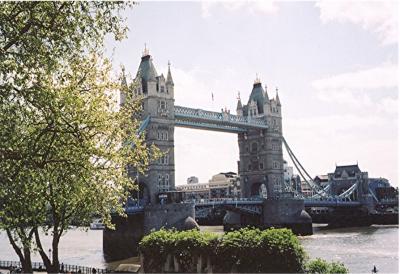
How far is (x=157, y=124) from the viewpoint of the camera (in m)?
77.6

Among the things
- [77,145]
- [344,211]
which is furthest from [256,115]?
[77,145]

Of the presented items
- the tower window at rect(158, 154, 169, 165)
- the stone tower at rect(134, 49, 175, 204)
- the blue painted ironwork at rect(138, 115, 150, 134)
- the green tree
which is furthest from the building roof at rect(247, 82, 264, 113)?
the green tree

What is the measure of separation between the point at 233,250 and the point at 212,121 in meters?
67.8

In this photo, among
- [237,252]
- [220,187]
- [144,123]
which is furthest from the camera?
[220,187]

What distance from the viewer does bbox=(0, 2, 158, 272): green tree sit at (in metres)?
14.3

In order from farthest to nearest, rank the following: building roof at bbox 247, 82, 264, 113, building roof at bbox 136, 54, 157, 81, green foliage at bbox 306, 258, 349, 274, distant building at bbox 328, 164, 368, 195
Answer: distant building at bbox 328, 164, 368, 195, building roof at bbox 247, 82, 264, 113, building roof at bbox 136, 54, 157, 81, green foliage at bbox 306, 258, 349, 274

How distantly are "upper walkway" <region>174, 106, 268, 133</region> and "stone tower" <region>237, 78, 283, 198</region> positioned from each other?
10.5 ft

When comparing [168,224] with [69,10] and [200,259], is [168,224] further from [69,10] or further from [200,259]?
[69,10]

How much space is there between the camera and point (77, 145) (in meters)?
15.7

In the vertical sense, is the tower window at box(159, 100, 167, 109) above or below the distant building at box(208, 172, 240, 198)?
above

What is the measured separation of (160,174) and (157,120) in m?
8.42

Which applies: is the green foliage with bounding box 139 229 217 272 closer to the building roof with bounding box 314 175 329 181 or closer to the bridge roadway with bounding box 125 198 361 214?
the bridge roadway with bounding box 125 198 361 214

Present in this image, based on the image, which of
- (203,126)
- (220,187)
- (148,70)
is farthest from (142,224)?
(220,187)

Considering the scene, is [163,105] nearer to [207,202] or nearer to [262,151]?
[207,202]
